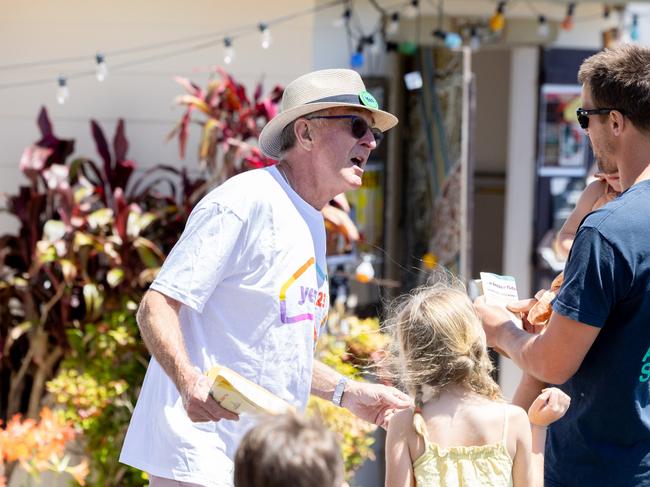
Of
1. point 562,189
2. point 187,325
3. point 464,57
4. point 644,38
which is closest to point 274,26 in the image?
point 464,57

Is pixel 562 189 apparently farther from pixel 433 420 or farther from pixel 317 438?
pixel 317 438

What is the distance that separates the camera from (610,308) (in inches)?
99.3

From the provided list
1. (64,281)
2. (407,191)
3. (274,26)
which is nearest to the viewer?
(64,281)

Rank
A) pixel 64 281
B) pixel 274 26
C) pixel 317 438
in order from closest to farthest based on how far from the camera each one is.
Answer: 1. pixel 317 438
2. pixel 64 281
3. pixel 274 26

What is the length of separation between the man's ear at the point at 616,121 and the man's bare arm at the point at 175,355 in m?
1.15

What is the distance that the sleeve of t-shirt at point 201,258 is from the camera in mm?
2621

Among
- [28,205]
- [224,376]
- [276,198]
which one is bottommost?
[28,205]

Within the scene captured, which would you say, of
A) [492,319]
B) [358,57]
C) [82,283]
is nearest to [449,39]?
[358,57]

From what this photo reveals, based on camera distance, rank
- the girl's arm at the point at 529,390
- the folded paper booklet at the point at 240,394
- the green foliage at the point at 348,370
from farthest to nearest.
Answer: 1. the green foliage at the point at 348,370
2. the girl's arm at the point at 529,390
3. the folded paper booklet at the point at 240,394

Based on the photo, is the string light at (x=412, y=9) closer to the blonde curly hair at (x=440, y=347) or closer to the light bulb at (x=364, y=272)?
the light bulb at (x=364, y=272)

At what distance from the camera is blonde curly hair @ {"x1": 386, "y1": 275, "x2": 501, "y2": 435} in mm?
2707

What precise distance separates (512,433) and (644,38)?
5.43 meters

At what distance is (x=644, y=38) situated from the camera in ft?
24.5

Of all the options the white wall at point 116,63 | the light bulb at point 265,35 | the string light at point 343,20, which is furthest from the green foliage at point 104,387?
the string light at point 343,20
